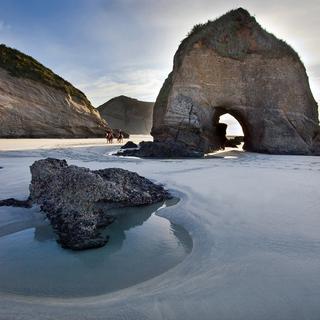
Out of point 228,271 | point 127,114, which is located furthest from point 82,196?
point 127,114

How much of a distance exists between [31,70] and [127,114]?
33238 millimetres

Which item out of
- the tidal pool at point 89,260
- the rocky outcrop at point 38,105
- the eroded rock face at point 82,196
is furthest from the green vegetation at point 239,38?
the rocky outcrop at point 38,105

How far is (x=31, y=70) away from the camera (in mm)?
25641

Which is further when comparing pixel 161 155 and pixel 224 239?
pixel 161 155

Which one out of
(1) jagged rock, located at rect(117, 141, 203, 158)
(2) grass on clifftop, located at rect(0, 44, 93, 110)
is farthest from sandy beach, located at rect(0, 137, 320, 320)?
(2) grass on clifftop, located at rect(0, 44, 93, 110)

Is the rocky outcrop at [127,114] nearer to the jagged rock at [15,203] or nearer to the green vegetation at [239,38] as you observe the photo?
the green vegetation at [239,38]

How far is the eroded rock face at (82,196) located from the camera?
3152 mm

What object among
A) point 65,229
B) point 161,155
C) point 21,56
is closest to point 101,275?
point 65,229

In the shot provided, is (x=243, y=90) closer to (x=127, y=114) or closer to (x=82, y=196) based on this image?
(x=82, y=196)

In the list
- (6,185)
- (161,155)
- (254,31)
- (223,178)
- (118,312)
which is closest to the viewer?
(118,312)

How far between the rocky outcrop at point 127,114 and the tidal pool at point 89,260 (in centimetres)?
5356

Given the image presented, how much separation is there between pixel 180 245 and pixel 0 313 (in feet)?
5.04

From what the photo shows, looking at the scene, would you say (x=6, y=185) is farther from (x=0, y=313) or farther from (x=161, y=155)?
(x=161, y=155)

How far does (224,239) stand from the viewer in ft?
10.0
